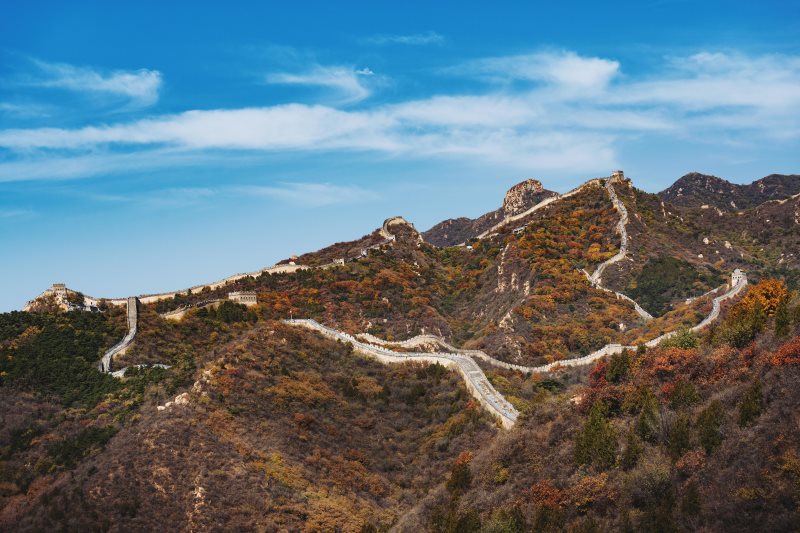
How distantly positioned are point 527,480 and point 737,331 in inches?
477

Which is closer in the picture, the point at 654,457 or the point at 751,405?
the point at 751,405

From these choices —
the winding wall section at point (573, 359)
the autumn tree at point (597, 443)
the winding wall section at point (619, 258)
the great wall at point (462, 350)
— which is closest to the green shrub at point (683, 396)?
the autumn tree at point (597, 443)

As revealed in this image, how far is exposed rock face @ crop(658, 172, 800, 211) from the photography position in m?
174

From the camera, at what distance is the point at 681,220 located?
117 metres

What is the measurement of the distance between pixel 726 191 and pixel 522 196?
55015 mm

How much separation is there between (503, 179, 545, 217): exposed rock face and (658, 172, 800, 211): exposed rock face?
32.4 metres

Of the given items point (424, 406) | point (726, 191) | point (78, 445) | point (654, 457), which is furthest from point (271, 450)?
point (726, 191)

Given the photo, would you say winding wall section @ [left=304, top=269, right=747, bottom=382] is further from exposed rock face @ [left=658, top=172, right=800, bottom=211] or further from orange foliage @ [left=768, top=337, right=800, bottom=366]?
exposed rock face @ [left=658, top=172, right=800, bottom=211]

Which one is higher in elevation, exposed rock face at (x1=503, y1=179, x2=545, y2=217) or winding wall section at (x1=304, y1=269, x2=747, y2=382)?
exposed rock face at (x1=503, y1=179, x2=545, y2=217)

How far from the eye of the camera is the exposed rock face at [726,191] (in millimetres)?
173625

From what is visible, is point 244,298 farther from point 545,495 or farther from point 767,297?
point 545,495

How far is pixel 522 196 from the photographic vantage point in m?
168

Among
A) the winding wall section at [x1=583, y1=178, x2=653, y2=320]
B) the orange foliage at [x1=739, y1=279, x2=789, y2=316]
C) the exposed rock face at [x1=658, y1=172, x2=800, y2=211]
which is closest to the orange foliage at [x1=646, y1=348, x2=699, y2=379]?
the orange foliage at [x1=739, y1=279, x2=789, y2=316]

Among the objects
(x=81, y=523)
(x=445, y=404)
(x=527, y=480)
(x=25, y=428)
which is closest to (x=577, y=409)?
(x=527, y=480)
